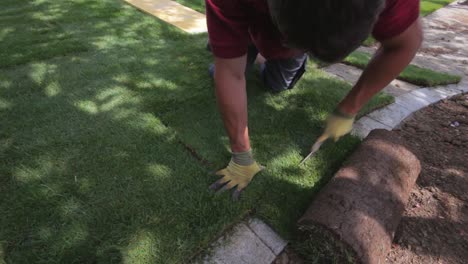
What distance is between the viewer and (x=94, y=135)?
2273 mm

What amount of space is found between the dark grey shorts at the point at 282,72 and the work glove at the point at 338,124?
79 cm

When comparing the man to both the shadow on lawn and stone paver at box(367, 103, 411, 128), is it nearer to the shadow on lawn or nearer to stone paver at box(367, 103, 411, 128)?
the shadow on lawn

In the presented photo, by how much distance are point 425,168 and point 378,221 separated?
1.00 meters

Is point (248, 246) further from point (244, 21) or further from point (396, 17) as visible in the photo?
point (396, 17)

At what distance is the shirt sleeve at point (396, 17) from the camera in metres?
1.50

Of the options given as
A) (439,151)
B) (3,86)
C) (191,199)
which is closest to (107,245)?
(191,199)

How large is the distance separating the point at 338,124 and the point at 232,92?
879mm

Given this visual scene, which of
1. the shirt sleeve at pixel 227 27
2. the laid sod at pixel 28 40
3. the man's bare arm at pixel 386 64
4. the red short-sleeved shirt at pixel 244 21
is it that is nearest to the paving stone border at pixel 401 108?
the man's bare arm at pixel 386 64

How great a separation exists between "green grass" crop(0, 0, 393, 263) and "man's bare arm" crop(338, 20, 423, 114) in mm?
442

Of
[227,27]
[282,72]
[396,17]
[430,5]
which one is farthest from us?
[430,5]

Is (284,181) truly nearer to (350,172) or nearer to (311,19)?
(350,172)

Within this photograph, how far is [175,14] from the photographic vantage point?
4773 mm

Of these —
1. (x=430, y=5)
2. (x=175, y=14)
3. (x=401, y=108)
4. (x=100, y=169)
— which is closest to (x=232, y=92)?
(x=100, y=169)

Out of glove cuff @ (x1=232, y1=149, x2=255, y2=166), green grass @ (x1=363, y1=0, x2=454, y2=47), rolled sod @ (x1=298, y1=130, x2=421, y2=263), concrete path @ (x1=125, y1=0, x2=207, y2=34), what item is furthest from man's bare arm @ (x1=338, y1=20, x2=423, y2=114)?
green grass @ (x1=363, y1=0, x2=454, y2=47)
